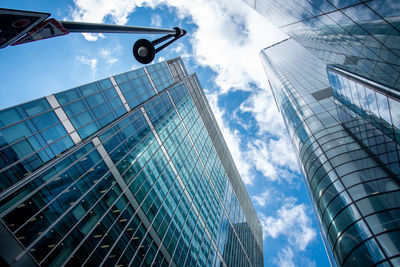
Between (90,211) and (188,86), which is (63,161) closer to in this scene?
(90,211)

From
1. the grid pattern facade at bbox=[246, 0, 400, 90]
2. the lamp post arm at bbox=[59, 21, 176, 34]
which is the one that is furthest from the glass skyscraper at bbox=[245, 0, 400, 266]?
the lamp post arm at bbox=[59, 21, 176, 34]

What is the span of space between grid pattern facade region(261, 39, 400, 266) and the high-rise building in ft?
51.1

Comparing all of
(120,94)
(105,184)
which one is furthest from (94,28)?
(120,94)

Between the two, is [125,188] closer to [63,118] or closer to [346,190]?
[63,118]

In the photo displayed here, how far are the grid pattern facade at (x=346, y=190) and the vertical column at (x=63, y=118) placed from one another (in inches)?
817

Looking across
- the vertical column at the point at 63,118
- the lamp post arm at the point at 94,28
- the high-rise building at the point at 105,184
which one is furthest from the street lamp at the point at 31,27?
the vertical column at the point at 63,118

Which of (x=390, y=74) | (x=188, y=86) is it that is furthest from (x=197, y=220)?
(x=188, y=86)

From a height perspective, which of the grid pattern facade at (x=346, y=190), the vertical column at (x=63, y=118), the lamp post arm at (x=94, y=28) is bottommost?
the grid pattern facade at (x=346, y=190)

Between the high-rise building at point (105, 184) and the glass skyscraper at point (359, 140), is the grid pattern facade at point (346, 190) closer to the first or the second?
the glass skyscraper at point (359, 140)

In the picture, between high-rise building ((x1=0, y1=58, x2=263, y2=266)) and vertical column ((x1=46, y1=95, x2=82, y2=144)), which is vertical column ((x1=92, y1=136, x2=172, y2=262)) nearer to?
high-rise building ((x1=0, y1=58, x2=263, y2=266))

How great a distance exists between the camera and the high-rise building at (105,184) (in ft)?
37.6

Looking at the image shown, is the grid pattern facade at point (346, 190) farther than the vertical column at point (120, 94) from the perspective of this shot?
No

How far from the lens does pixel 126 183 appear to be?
19.3 meters

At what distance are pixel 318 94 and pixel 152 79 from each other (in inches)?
1030
